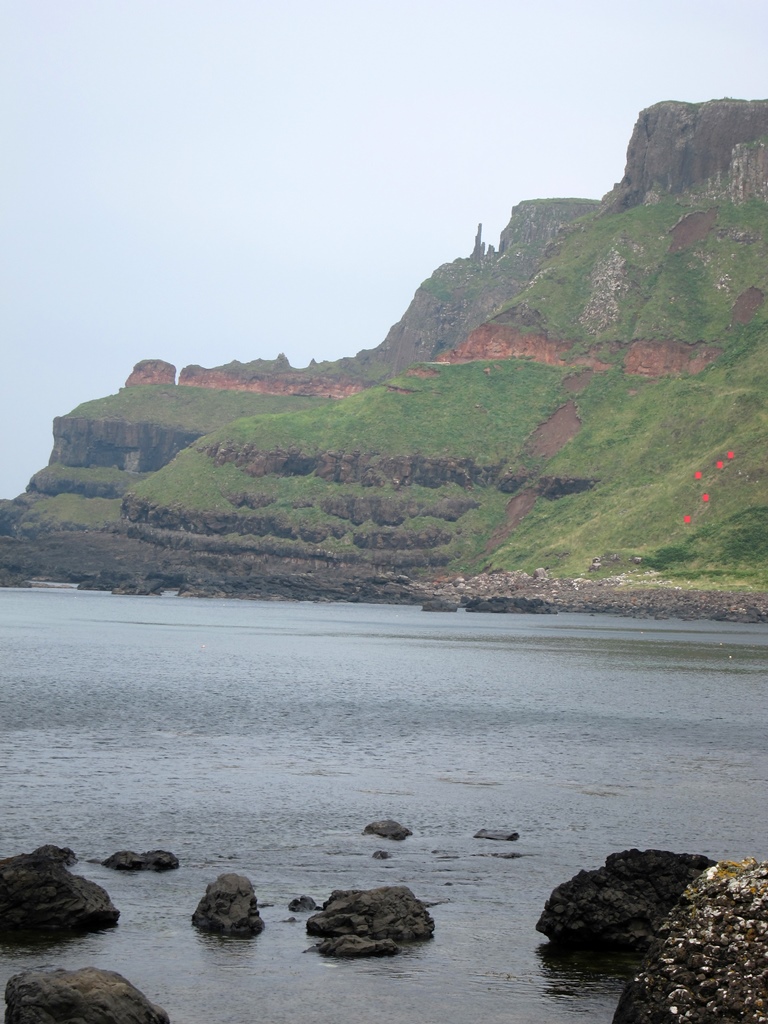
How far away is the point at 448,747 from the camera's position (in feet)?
182

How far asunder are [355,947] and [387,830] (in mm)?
11189

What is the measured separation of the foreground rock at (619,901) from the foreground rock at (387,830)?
383 inches

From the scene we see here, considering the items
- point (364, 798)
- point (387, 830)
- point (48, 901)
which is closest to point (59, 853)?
point (48, 901)

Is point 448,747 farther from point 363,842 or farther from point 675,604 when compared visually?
point 675,604

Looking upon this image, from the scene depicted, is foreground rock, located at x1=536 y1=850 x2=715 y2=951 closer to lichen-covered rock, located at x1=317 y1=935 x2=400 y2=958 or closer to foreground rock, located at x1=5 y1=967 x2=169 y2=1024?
lichen-covered rock, located at x1=317 y1=935 x2=400 y2=958

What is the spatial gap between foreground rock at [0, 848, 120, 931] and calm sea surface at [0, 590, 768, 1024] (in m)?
0.51

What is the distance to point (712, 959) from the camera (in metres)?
14.6

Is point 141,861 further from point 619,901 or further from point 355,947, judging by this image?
point 619,901

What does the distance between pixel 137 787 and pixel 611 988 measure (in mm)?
22746

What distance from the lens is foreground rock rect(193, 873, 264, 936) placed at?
24.6 m

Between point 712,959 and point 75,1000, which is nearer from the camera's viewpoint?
point 712,959

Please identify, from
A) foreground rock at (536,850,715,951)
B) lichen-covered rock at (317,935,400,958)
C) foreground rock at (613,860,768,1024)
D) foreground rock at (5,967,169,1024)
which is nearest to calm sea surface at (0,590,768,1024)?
lichen-covered rock at (317,935,400,958)

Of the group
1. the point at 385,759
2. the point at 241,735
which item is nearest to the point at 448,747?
the point at 385,759

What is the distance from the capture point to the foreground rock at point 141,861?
30016mm
